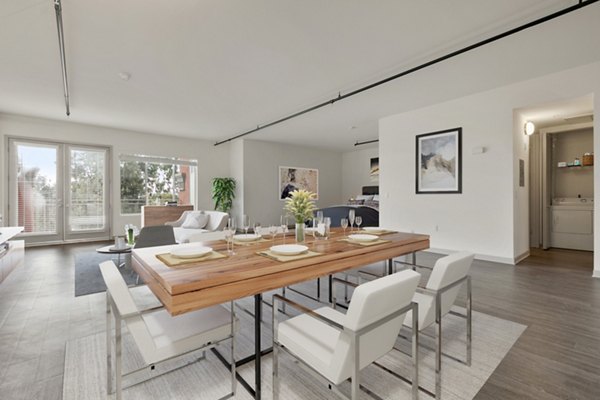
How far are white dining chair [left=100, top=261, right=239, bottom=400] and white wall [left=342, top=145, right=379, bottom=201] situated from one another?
8741mm

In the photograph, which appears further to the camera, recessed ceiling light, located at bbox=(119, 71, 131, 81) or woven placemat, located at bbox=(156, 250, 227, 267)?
recessed ceiling light, located at bbox=(119, 71, 131, 81)

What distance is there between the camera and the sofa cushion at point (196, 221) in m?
5.75

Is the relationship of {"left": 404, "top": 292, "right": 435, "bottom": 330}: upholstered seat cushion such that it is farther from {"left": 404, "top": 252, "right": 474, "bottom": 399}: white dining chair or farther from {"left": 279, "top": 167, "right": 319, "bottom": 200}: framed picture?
{"left": 279, "top": 167, "right": 319, "bottom": 200}: framed picture

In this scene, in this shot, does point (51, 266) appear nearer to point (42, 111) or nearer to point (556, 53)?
point (42, 111)

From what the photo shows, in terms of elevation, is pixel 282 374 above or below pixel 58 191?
below

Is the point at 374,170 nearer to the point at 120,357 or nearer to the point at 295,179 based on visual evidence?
the point at 295,179

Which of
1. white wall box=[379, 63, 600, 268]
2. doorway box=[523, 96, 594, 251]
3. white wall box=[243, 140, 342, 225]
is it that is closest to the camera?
white wall box=[379, 63, 600, 268]

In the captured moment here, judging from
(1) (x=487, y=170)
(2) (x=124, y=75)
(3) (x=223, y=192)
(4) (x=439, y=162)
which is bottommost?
(3) (x=223, y=192)

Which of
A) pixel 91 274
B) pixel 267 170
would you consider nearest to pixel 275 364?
pixel 91 274

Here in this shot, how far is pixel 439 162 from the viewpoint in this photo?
5.28 meters

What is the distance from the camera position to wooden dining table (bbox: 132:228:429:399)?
121 centimetres

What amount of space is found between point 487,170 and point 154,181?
789 cm

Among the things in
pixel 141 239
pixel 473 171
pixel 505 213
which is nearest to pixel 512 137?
pixel 473 171

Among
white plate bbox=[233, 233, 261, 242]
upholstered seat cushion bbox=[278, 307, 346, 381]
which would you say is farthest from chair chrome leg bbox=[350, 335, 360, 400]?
white plate bbox=[233, 233, 261, 242]
